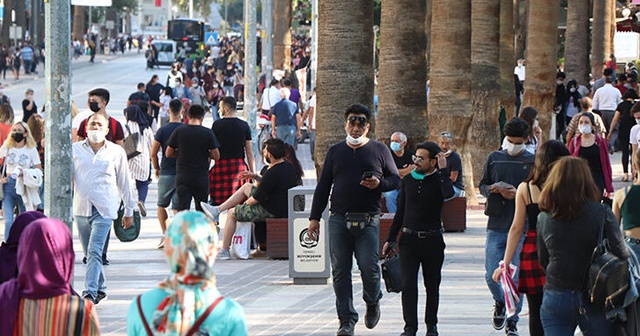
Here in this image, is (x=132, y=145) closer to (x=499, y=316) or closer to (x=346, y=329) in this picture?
(x=346, y=329)

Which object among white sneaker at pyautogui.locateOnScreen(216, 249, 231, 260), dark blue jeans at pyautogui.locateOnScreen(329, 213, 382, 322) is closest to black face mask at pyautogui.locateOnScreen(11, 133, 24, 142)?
white sneaker at pyautogui.locateOnScreen(216, 249, 231, 260)

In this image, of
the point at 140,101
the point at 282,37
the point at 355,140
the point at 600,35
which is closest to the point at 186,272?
the point at 355,140

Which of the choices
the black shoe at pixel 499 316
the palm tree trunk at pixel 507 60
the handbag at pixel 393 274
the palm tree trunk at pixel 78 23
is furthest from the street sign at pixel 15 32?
the handbag at pixel 393 274

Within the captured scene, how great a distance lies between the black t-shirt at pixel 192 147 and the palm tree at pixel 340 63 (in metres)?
1.31

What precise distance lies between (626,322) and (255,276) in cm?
694

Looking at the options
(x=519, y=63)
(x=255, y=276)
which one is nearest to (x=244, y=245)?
(x=255, y=276)

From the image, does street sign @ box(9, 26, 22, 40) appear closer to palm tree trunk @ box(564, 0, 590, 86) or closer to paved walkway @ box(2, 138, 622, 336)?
palm tree trunk @ box(564, 0, 590, 86)

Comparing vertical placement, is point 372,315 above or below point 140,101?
below

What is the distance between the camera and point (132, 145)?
59.3 ft

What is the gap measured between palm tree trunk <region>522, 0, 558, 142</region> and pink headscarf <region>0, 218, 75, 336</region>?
21.4 metres

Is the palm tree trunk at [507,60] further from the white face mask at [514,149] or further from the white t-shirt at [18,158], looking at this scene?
the white face mask at [514,149]

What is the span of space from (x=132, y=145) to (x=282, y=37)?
32.7m

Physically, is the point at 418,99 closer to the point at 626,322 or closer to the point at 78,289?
the point at 78,289

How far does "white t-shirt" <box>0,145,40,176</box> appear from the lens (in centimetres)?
1577
